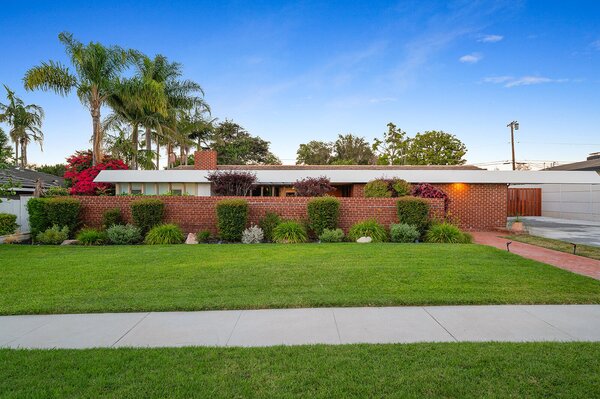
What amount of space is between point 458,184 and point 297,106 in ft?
35.1

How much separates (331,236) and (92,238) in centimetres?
788

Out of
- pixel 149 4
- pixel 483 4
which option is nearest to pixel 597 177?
pixel 483 4

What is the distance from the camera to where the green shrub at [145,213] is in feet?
38.9

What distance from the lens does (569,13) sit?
12258 millimetres

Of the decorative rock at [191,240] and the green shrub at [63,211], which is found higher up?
the green shrub at [63,211]

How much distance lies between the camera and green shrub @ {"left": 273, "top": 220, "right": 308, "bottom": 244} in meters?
11.3

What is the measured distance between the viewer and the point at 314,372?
2.90 m

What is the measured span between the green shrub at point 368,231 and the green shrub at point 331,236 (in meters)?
0.48

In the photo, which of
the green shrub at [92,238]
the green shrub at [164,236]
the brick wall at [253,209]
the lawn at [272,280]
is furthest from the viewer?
the brick wall at [253,209]

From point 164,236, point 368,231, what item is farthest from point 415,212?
point 164,236

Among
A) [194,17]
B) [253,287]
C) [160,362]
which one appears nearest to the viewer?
[160,362]

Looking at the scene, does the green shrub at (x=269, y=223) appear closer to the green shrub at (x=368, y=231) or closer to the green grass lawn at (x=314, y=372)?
the green shrub at (x=368, y=231)

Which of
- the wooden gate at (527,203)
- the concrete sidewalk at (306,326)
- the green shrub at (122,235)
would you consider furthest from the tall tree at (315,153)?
the concrete sidewalk at (306,326)

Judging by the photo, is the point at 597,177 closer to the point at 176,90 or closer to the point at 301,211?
the point at 301,211
